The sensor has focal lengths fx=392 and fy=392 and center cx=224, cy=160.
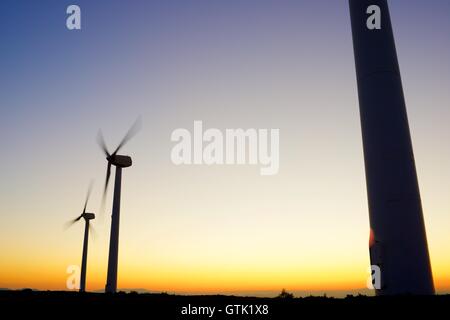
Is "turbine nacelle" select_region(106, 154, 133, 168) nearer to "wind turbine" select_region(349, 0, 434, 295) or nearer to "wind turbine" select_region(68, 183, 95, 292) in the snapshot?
"wind turbine" select_region(68, 183, 95, 292)

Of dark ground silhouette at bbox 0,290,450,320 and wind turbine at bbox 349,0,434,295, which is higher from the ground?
wind turbine at bbox 349,0,434,295

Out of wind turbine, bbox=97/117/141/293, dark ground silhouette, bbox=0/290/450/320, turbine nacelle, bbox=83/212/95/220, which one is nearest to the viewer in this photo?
dark ground silhouette, bbox=0/290/450/320

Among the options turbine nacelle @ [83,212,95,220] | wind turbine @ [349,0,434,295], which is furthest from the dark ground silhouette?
turbine nacelle @ [83,212,95,220]

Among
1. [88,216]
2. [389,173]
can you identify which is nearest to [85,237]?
[88,216]

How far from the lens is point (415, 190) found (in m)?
19.4

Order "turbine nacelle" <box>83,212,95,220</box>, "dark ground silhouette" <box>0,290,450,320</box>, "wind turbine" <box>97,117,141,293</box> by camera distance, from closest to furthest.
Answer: "dark ground silhouette" <box>0,290,450,320</box> → "wind turbine" <box>97,117,141,293</box> → "turbine nacelle" <box>83,212,95,220</box>

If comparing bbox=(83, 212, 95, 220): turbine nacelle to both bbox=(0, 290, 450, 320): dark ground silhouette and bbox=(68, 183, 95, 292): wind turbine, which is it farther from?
bbox=(0, 290, 450, 320): dark ground silhouette

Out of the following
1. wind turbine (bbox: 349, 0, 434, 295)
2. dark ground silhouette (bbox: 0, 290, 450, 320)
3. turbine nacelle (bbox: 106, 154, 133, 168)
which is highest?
turbine nacelle (bbox: 106, 154, 133, 168)

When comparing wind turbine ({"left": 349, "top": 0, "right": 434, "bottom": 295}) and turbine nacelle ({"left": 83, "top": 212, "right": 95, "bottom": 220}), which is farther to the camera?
turbine nacelle ({"left": 83, "top": 212, "right": 95, "bottom": 220})
